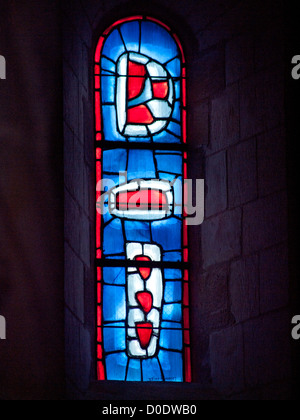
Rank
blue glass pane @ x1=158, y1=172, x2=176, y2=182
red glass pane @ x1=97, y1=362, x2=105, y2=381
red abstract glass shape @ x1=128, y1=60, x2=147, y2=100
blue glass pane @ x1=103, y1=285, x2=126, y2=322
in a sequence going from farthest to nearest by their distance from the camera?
red abstract glass shape @ x1=128, y1=60, x2=147, y2=100
blue glass pane @ x1=158, y1=172, x2=176, y2=182
blue glass pane @ x1=103, y1=285, x2=126, y2=322
red glass pane @ x1=97, y1=362, x2=105, y2=381

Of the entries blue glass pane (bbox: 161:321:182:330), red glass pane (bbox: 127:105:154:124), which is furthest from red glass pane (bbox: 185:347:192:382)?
red glass pane (bbox: 127:105:154:124)

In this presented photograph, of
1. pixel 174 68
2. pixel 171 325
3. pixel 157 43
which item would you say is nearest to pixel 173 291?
pixel 171 325

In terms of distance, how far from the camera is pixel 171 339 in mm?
6918

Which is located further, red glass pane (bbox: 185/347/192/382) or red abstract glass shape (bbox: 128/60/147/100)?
red abstract glass shape (bbox: 128/60/147/100)

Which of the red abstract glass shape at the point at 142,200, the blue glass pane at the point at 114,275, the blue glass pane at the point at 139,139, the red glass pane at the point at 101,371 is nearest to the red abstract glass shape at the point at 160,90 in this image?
the blue glass pane at the point at 139,139

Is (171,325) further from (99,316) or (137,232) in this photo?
(137,232)

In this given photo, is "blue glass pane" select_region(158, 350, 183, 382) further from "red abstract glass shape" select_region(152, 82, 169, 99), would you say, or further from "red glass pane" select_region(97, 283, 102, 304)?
"red abstract glass shape" select_region(152, 82, 169, 99)

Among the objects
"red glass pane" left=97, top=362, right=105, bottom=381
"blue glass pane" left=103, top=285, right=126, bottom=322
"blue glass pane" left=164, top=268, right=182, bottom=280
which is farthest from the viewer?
"blue glass pane" left=164, top=268, right=182, bottom=280

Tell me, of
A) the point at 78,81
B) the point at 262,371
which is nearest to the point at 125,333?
the point at 262,371

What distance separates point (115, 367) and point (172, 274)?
55cm

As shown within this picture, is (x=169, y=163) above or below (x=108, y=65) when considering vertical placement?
below

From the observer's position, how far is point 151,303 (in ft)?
22.7

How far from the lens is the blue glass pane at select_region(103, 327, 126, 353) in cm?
684
